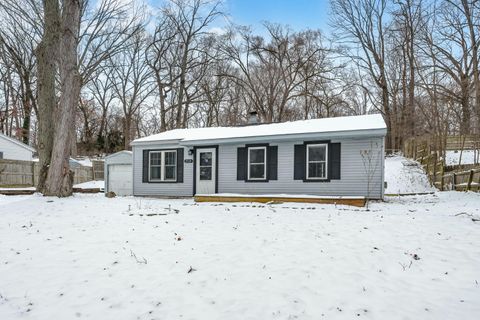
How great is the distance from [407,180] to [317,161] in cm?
747

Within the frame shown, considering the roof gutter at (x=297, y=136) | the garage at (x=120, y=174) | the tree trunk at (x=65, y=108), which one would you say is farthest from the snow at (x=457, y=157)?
the tree trunk at (x=65, y=108)

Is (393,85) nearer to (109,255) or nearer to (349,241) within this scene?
(349,241)

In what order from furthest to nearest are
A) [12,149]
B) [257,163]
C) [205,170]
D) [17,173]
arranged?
[12,149] → [17,173] → [205,170] → [257,163]

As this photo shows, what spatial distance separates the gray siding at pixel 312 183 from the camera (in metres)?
11.0

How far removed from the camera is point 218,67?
2995 cm

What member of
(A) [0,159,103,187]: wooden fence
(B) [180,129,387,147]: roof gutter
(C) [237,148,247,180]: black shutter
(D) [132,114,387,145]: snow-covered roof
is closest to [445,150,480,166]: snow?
(D) [132,114,387,145]: snow-covered roof

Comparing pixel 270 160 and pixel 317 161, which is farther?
pixel 270 160

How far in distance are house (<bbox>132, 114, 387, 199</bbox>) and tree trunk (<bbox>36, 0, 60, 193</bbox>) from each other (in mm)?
3400

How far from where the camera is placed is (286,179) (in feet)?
39.7

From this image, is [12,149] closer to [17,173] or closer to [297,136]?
[17,173]

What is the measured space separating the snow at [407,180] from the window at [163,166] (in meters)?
9.44

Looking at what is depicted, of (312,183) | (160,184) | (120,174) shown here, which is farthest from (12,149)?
(312,183)

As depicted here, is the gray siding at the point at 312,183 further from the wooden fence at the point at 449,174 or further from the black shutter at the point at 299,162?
the wooden fence at the point at 449,174

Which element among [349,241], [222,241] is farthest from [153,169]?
[349,241]
